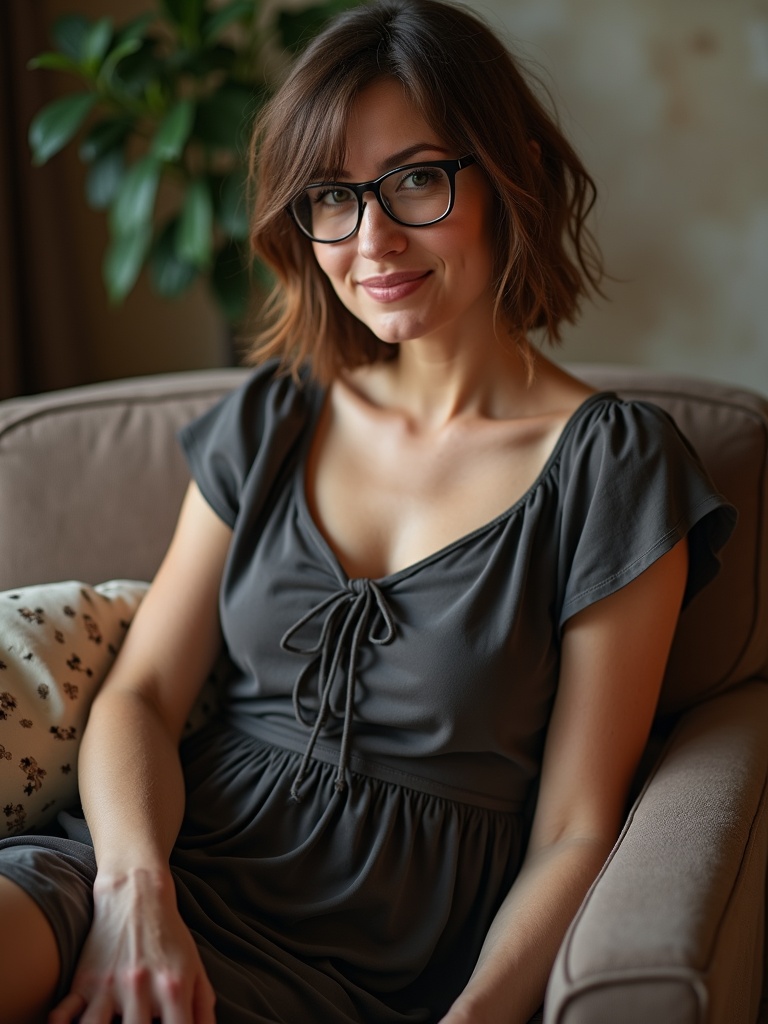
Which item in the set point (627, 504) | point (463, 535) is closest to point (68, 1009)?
point (463, 535)

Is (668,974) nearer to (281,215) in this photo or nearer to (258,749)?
(258,749)

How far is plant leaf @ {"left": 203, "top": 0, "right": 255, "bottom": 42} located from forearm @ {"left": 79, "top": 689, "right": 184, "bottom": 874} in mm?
1618

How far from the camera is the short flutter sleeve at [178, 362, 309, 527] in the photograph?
136 centimetres

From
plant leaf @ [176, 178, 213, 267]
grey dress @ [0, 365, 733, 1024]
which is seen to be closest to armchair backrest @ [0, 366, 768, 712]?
grey dress @ [0, 365, 733, 1024]

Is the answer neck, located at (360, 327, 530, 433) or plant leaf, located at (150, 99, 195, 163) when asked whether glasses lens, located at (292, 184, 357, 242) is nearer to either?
neck, located at (360, 327, 530, 433)

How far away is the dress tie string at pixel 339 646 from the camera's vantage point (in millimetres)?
1201

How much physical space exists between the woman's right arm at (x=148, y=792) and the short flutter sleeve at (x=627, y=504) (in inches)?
17.8

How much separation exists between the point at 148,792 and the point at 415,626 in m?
0.35

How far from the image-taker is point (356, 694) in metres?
1.22

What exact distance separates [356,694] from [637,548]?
36 cm

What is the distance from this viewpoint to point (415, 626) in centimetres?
120

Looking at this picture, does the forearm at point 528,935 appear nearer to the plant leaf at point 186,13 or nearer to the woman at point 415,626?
the woman at point 415,626

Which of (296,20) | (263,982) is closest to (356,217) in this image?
(263,982)

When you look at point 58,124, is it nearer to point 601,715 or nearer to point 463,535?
point 463,535
